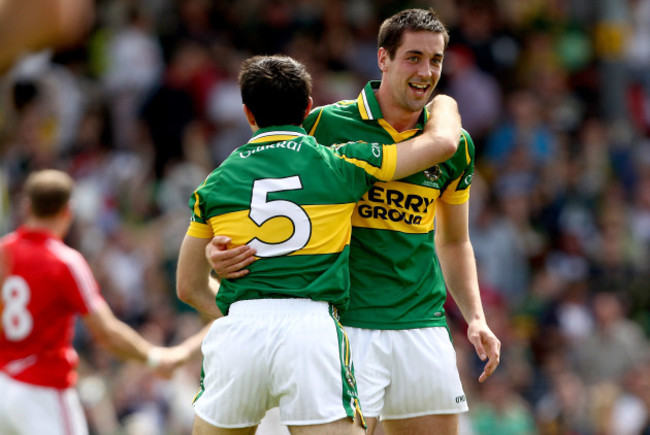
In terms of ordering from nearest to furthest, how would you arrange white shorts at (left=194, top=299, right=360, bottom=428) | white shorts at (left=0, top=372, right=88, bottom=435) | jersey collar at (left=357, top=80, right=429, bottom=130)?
1. white shorts at (left=194, top=299, right=360, bottom=428)
2. jersey collar at (left=357, top=80, right=429, bottom=130)
3. white shorts at (left=0, top=372, right=88, bottom=435)

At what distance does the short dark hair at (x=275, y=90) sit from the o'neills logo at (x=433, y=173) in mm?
776

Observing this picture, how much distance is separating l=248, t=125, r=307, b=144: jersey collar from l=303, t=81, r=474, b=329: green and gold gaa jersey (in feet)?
1.70

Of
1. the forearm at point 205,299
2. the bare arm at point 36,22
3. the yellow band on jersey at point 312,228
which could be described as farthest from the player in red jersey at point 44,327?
the bare arm at point 36,22

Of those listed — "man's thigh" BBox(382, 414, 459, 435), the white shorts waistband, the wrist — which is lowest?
the wrist

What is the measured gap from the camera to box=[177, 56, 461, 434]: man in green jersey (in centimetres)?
422

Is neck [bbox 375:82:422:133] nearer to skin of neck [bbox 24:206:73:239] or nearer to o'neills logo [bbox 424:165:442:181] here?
o'neills logo [bbox 424:165:442:181]

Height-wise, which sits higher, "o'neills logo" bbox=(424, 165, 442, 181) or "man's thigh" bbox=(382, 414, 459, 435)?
"o'neills logo" bbox=(424, 165, 442, 181)

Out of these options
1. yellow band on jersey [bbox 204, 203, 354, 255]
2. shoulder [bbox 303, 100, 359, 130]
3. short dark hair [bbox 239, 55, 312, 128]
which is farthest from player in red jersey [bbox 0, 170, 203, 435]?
short dark hair [bbox 239, 55, 312, 128]

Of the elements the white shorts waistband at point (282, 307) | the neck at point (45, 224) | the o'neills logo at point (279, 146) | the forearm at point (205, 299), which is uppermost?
the o'neills logo at point (279, 146)

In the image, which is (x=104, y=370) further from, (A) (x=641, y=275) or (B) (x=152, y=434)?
(A) (x=641, y=275)

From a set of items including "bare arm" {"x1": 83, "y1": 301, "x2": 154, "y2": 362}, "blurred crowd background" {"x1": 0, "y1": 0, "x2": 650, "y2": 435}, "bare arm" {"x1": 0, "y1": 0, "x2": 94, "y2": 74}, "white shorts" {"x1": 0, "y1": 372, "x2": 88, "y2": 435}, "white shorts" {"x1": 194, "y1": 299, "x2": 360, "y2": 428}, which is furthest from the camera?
"blurred crowd background" {"x1": 0, "y1": 0, "x2": 650, "y2": 435}

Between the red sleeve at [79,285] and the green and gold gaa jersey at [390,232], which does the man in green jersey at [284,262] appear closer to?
the green and gold gaa jersey at [390,232]

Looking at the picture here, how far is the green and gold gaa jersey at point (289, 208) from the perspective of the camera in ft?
14.2

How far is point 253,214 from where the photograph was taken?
438 cm
